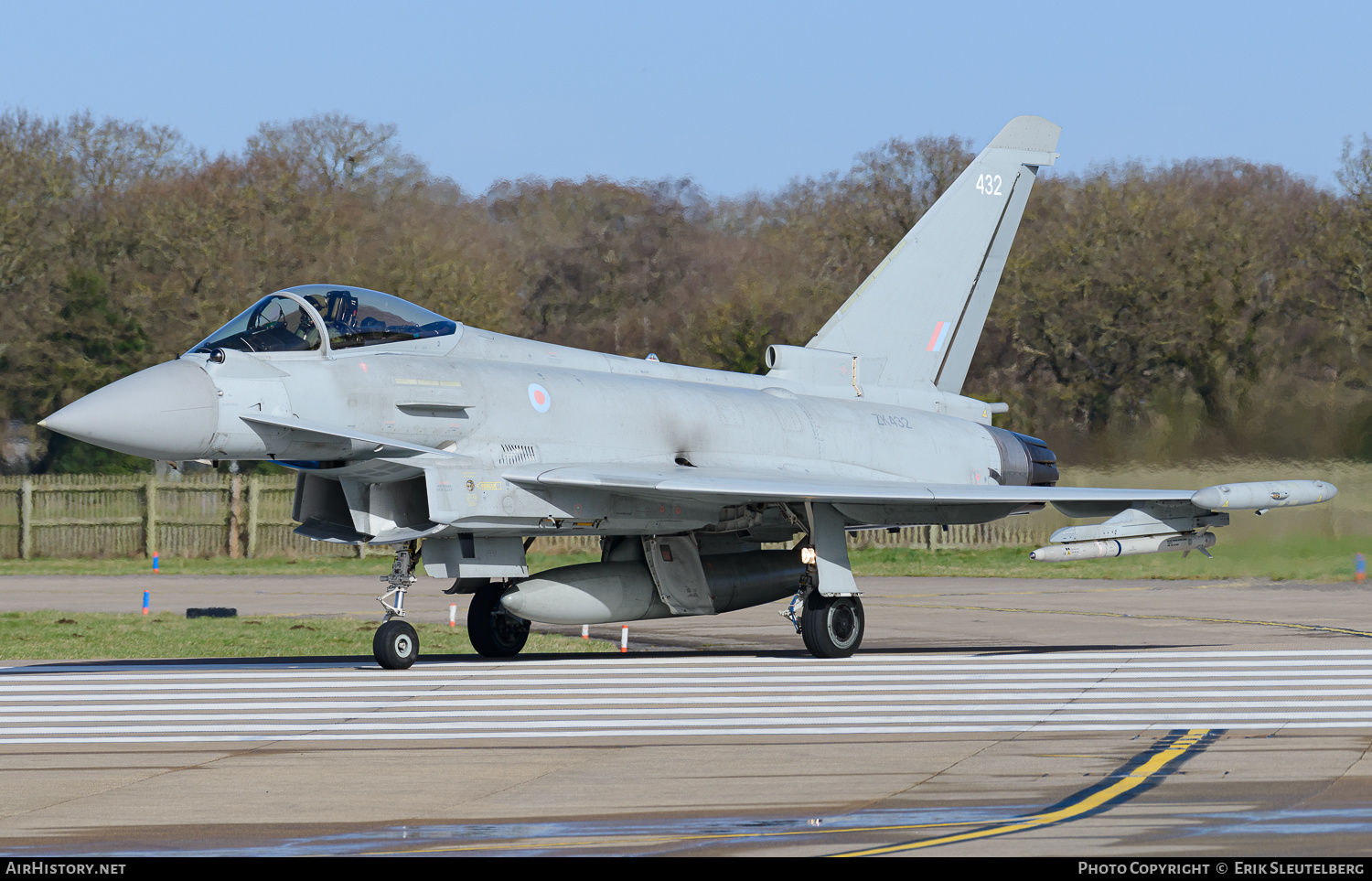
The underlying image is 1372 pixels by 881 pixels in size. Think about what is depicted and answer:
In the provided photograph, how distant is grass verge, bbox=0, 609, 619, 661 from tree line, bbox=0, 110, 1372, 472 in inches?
746

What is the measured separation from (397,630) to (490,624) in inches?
78.9

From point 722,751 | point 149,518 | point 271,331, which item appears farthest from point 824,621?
point 149,518

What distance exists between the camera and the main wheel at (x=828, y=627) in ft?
49.1

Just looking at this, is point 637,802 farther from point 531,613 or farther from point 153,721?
point 531,613

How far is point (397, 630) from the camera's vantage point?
44.4ft

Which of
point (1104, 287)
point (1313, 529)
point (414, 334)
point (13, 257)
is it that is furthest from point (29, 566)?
point (1104, 287)

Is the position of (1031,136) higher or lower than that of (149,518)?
higher

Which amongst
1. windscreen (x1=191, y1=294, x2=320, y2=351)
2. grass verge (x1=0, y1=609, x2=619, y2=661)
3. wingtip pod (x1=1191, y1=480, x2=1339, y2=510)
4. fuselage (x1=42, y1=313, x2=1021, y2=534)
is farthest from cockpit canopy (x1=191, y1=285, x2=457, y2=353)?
wingtip pod (x1=1191, y1=480, x2=1339, y2=510)

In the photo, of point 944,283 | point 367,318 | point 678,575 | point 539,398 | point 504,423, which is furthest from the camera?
point 944,283

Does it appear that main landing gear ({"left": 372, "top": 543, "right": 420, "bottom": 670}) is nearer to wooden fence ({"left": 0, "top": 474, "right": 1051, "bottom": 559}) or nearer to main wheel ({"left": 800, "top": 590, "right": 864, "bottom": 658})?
main wheel ({"left": 800, "top": 590, "right": 864, "bottom": 658})

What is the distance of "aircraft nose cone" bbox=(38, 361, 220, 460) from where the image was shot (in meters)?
11.9

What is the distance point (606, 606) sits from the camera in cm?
1442

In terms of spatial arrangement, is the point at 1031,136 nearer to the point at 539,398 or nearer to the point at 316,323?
the point at 539,398

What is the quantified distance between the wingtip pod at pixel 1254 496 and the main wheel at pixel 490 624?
6.88 meters
